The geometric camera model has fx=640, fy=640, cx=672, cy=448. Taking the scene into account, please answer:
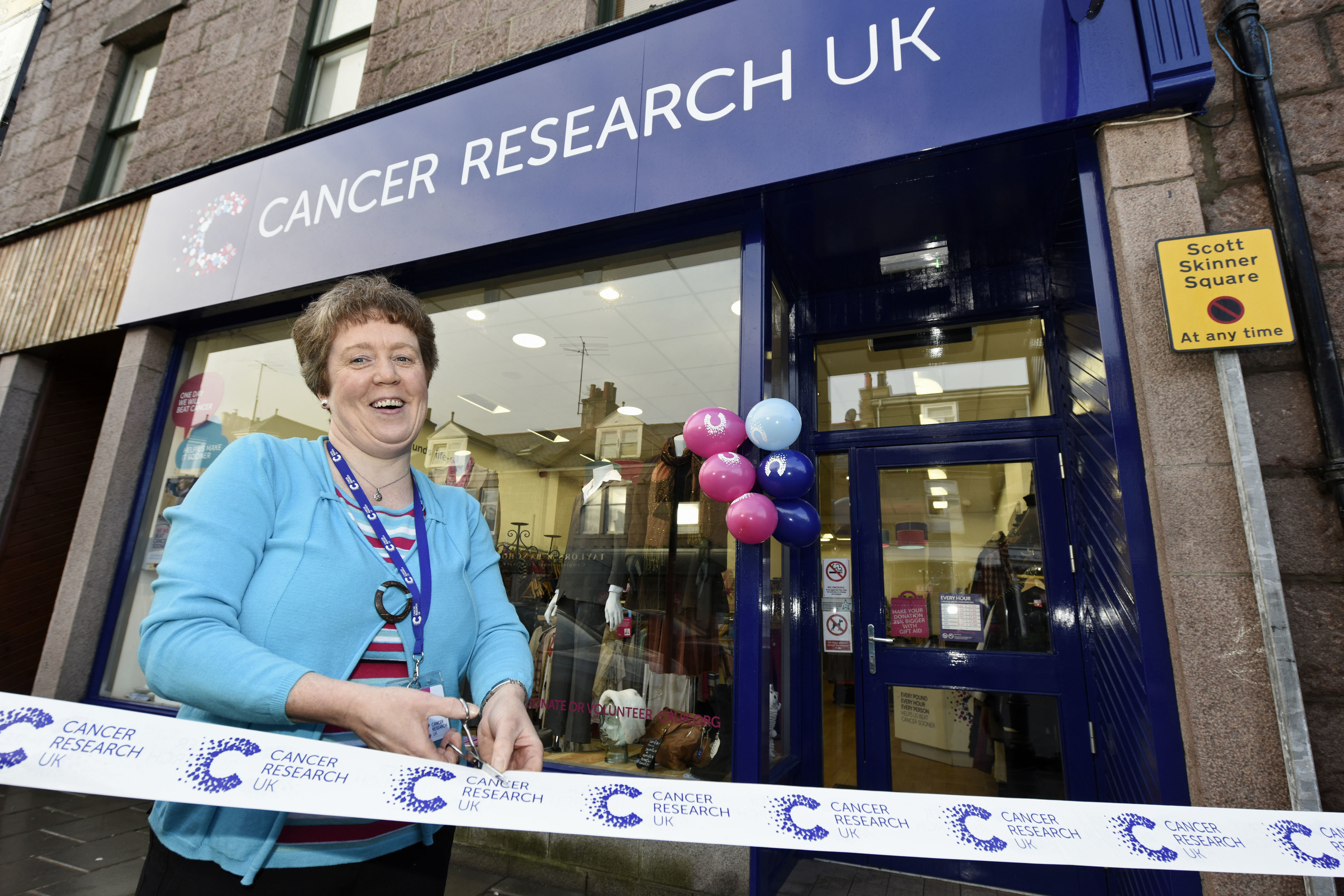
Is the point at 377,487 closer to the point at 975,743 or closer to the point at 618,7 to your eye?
the point at 975,743

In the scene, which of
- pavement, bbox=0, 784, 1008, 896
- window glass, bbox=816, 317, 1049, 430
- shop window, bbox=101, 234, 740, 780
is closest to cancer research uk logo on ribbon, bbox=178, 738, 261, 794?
shop window, bbox=101, 234, 740, 780

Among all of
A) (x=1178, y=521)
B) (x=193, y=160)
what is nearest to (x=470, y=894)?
(x=1178, y=521)

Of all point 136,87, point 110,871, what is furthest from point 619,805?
point 136,87

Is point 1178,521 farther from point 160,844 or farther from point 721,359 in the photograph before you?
point 160,844

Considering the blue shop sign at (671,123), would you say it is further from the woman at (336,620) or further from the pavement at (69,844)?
the pavement at (69,844)

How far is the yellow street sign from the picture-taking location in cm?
214

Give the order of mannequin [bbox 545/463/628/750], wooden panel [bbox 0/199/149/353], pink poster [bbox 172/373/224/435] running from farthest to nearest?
wooden panel [bbox 0/199/149/353], pink poster [bbox 172/373/224/435], mannequin [bbox 545/463/628/750]

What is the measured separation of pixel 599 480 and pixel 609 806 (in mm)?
2523

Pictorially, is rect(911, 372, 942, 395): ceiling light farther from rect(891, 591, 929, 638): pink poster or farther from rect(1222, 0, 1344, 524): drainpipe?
rect(1222, 0, 1344, 524): drainpipe

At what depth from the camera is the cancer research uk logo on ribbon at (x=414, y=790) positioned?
1.13 m

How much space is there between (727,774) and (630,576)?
43.4 inches

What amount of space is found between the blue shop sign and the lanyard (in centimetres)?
236

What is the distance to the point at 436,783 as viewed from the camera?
1168 millimetres

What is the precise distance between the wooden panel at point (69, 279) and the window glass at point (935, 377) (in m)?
5.56
